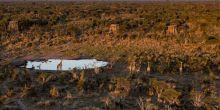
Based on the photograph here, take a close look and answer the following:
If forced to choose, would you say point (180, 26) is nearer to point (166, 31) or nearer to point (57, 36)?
point (166, 31)

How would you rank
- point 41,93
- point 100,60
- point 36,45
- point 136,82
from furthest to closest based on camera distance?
1. point 36,45
2. point 100,60
3. point 136,82
4. point 41,93

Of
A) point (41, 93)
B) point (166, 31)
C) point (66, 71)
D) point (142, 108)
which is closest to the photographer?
point (142, 108)

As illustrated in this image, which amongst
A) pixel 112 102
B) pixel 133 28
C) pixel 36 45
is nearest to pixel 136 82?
pixel 112 102

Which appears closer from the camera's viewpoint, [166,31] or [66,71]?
[66,71]

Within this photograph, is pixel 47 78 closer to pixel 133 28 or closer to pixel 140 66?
pixel 140 66

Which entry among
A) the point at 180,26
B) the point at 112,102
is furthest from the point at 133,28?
the point at 112,102

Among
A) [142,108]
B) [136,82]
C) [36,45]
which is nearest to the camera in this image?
[142,108]
